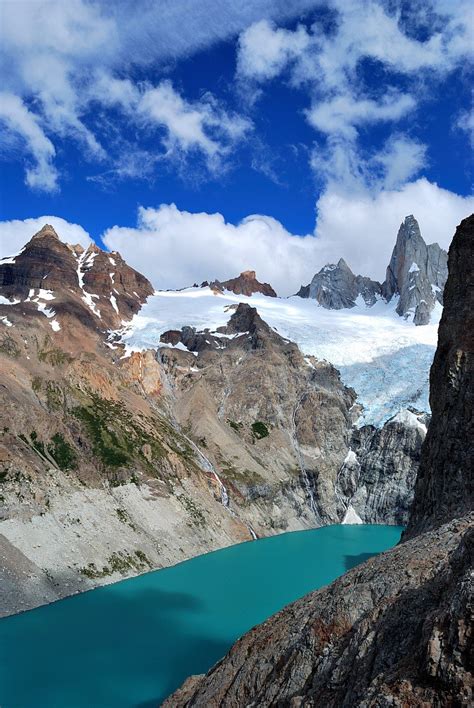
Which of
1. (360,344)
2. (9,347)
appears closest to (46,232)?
(9,347)

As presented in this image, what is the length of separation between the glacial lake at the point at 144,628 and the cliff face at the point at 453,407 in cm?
1707

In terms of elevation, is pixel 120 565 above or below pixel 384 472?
below

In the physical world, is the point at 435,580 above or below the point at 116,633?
above

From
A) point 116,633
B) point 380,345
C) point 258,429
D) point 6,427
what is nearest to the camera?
point 116,633

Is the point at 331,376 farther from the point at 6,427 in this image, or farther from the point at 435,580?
the point at 435,580

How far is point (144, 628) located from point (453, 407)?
30.4 meters

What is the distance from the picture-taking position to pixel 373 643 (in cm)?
1562

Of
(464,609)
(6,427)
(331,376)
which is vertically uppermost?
(331,376)

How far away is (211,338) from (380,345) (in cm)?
4760

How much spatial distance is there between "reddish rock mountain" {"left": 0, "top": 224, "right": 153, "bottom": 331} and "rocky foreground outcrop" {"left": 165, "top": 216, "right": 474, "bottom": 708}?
346ft

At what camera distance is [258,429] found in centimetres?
11762

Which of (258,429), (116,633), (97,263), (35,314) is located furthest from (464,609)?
(97,263)

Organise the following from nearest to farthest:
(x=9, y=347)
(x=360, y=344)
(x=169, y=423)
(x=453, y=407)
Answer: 1. (x=453, y=407)
2. (x=9, y=347)
3. (x=169, y=423)
4. (x=360, y=344)

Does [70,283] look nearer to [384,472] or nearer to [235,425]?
[235,425]
